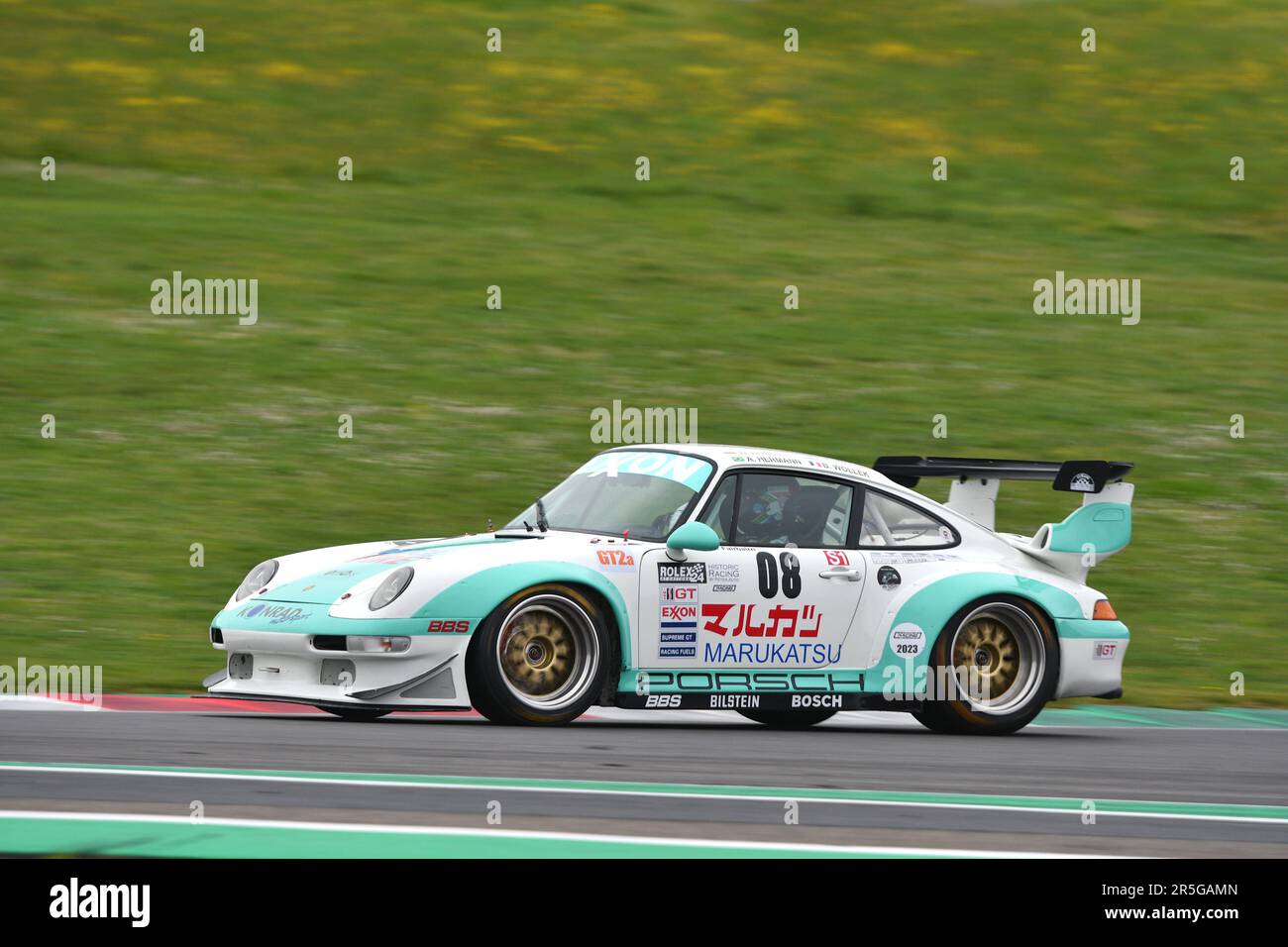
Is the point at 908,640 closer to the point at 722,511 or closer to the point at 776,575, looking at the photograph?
the point at 776,575

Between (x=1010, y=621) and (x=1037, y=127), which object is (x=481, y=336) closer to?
Answer: (x=1010, y=621)

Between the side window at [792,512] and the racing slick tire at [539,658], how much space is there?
1083 millimetres

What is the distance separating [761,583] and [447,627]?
5.59ft

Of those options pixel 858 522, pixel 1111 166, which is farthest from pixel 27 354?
pixel 1111 166

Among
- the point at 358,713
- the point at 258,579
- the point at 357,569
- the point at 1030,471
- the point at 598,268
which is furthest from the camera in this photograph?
the point at 598,268

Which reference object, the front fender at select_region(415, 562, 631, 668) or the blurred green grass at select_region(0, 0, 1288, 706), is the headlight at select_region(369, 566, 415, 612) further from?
the blurred green grass at select_region(0, 0, 1288, 706)

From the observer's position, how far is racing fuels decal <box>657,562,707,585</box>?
8945mm

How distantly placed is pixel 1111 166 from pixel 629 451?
20.4 m

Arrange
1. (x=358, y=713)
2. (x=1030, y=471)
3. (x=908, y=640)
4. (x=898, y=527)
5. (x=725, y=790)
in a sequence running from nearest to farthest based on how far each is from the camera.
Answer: (x=725, y=790) < (x=358, y=713) < (x=908, y=640) < (x=898, y=527) < (x=1030, y=471)

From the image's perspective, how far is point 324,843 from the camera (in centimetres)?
543

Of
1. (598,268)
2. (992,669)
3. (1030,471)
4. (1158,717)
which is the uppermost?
(598,268)

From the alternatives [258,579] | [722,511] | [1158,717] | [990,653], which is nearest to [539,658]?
[722,511]

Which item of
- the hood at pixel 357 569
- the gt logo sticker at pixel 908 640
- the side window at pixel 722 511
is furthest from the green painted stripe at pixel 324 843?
the gt logo sticker at pixel 908 640

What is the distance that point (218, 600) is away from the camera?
12.6 meters
